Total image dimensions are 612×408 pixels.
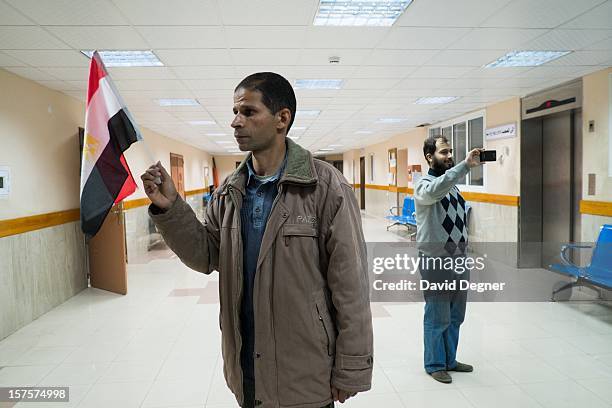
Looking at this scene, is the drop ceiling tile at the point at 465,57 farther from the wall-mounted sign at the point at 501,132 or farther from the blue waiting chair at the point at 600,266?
the wall-mounted sign at the point at 501,132

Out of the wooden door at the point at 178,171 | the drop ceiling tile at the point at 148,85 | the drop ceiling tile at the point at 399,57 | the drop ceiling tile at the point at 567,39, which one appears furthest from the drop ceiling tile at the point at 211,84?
the wooden door at the point at 178,171

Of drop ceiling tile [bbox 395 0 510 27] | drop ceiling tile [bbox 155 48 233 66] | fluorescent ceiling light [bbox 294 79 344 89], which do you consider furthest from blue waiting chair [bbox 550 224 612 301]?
drop ceiling tile [bbox 155 48 233 66]

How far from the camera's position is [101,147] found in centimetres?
171

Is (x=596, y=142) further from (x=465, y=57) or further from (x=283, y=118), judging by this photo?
(x=283, y=118)

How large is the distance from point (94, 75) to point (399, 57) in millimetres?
3469

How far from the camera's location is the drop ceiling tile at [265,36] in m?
3.56

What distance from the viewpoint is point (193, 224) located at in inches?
60.6

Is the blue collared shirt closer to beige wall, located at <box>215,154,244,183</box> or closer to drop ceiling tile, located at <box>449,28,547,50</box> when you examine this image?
drop ceiling tile, located at <box>449,28,547,50</box>

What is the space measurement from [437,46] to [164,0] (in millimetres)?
2558

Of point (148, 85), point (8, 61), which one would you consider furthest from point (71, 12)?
point (148, 85)

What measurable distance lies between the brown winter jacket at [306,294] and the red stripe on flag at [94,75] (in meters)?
0.66

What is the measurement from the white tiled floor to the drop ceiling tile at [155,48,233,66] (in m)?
2.75

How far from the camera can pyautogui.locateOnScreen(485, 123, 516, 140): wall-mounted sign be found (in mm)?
6871

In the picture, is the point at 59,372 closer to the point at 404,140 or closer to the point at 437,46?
the point at 437,46
